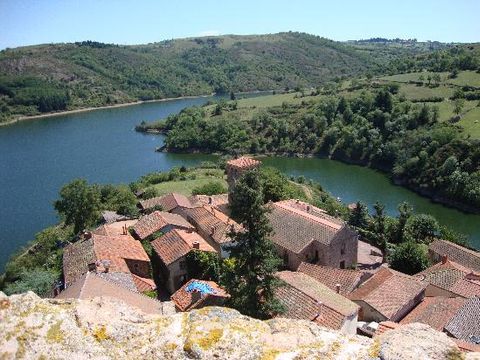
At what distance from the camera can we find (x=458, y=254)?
159 feet

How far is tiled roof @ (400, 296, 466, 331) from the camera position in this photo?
30359mm

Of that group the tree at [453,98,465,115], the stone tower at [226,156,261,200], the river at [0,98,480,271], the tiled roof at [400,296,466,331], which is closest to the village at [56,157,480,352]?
the tiled roof at [400,296,466,331]

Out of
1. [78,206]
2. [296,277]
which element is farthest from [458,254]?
[78,206]

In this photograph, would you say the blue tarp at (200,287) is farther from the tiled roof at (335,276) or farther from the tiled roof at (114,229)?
the tiled roof at (114,229)

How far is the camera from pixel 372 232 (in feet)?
178

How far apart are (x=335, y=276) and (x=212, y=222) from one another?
39.5 ft

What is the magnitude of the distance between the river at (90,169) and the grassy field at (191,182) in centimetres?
1685

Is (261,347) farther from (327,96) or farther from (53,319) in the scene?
(327,96)

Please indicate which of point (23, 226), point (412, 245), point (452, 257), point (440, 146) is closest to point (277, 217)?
point (412, 245)

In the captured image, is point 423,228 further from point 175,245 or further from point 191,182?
point 191,182

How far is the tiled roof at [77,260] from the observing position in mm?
31500

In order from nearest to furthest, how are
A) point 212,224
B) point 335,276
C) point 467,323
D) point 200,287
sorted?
point 467,323 → point 200,287 → point 335,276 → point 212,224

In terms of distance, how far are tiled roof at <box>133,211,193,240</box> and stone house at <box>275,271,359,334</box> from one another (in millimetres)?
13355

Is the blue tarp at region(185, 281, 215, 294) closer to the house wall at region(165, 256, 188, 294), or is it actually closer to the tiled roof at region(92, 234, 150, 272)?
the house wall at region(165, 256, 188, 294)
